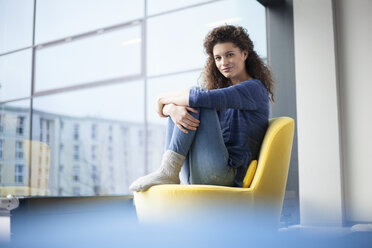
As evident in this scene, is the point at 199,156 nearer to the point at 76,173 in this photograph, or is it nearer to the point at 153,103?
the point at 153,103

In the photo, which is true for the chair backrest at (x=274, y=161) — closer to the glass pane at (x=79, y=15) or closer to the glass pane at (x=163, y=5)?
the glass pane at (x=163, y=5)

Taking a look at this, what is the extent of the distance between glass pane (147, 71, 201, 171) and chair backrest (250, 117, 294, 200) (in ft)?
8.36

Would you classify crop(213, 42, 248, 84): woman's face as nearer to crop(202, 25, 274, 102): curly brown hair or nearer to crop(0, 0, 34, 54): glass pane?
crop(202, 25, 274, 102): curly brown hair

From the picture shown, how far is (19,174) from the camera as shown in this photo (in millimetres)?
3775

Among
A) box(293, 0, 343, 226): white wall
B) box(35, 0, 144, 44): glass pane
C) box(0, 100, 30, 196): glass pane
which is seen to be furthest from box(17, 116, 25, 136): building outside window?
box(293, 0, 343, 226): white wall

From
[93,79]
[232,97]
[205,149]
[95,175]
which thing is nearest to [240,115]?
[232,97]

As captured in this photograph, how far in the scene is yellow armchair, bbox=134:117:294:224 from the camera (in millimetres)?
1590

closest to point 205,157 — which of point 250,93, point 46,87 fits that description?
point 250,93

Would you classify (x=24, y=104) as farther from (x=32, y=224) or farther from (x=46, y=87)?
(x=32, y=224)

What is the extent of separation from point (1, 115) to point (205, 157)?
106 inches

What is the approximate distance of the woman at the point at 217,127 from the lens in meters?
1.72

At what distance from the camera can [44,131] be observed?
5551mm

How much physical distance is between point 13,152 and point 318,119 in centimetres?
267

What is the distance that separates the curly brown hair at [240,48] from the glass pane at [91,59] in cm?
337
